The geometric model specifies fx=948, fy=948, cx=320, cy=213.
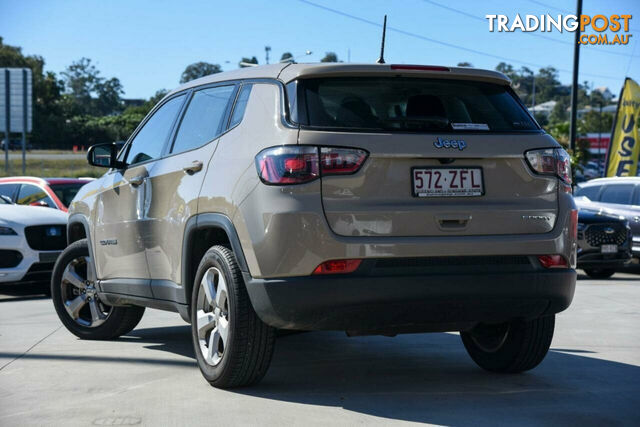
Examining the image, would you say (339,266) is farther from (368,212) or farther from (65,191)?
(65,191)

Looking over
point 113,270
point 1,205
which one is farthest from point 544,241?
point 1,205

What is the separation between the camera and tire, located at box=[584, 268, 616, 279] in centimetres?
1435

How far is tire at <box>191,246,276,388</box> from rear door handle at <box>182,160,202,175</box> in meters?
0.54

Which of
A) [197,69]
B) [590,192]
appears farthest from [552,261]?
[197,69]

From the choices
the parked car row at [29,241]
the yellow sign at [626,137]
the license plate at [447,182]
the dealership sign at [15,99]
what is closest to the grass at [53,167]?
the dealership sign at [15,99]

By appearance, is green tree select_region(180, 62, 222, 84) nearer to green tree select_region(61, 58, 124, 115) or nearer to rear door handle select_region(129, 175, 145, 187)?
green tree select_region(61, 58, 124, 115)

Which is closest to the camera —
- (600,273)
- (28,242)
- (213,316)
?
(213,316)

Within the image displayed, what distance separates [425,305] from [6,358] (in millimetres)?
3233

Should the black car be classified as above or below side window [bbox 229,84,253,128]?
below

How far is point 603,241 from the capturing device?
44.7ft

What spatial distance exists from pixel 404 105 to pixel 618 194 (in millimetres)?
11500

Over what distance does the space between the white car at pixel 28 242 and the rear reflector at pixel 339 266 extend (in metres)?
6.96

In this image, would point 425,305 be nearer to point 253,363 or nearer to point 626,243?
point 253,363

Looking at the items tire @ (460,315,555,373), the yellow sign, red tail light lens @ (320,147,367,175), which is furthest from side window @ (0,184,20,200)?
the yellow sign
